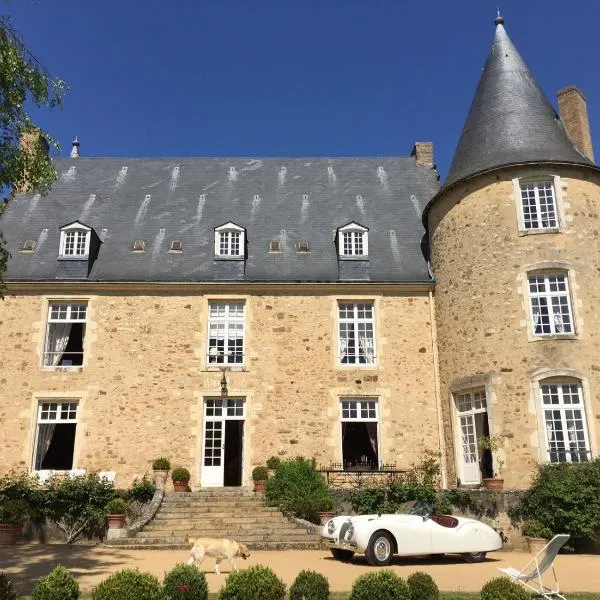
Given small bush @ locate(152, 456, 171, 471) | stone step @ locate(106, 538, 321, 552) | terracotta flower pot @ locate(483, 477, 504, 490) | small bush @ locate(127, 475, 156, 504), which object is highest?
small bush @ locate(152, 456, 171, 471)

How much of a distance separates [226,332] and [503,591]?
39.4 ft

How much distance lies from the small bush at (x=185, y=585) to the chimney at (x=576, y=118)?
16.3 meters

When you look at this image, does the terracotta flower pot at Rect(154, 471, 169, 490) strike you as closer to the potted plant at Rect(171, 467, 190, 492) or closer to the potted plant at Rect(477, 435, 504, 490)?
the potted plant at Rect(171, 467, 190, 492)

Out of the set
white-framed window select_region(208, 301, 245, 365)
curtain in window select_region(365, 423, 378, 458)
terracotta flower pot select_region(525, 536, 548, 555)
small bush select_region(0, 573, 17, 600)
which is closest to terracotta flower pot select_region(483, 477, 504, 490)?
terracotta flower pot select_region(525, 536, 548, 555)

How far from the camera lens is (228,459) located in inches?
725

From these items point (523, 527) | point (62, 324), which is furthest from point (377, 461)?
point (62, 324)

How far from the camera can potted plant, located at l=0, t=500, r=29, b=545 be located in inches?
518

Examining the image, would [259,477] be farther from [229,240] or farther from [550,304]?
[550,304]

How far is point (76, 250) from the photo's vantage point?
59.9 ft

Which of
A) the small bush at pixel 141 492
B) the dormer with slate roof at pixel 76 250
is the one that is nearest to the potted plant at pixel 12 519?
the small bush at pixel 141 492

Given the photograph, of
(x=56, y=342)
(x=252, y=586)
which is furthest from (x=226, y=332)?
(x=252, y=586)

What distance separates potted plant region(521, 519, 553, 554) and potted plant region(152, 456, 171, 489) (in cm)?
829

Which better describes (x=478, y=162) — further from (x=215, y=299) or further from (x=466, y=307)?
Answer: (x=215, y=299)

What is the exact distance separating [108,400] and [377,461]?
726 cm
